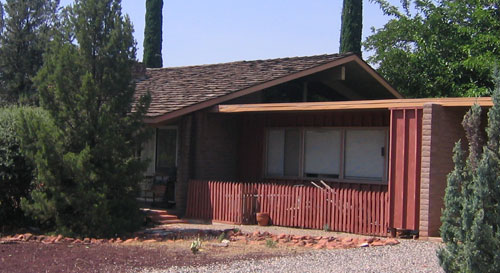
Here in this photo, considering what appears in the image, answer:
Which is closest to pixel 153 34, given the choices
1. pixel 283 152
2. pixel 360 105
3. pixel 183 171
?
pixel 283 152

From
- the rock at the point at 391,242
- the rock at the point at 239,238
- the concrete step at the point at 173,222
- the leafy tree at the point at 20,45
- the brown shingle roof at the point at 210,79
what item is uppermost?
the leafy tree at the point at 20,45

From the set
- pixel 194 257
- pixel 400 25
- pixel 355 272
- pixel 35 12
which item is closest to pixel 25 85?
pixel 35 12

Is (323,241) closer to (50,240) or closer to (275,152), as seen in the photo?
(50,240)

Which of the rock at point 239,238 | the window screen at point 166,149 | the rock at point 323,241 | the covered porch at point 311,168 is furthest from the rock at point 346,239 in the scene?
the window screen at point 166,149

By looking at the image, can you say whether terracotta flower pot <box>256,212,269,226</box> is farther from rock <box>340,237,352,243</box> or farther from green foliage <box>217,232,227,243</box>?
rock <box>340,237,352,243</box>

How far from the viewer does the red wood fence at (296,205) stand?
1409 cm

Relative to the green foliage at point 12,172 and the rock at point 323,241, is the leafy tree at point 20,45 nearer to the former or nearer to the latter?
the green foliage at point 12,172

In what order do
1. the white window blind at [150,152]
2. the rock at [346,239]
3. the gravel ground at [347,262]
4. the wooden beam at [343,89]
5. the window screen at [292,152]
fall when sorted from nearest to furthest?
1. the gravel ground at [347,262]
2. the rock at [346,239]
3. the window screen at [292,152]
4. the white window blind at [150,152]
5. the wooden beam at [343,89]

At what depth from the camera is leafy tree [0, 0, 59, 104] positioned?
27844mm

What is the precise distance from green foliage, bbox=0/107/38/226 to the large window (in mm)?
6495

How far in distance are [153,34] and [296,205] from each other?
20.7 meters

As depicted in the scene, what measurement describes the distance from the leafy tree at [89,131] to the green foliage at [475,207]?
300 inches

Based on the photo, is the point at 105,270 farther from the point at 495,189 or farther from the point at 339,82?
the point at 339,82

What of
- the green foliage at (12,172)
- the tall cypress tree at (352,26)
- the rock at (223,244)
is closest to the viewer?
the rock at (223,244)
